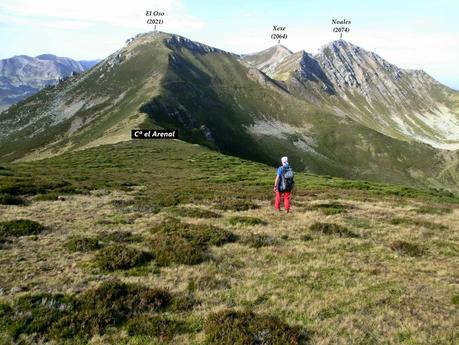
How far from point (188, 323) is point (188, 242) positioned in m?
7.19

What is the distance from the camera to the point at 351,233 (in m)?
21.1

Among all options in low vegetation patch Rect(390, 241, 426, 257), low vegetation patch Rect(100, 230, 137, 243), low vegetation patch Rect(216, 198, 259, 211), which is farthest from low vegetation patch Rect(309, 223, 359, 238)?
low vegetation patch Rect(100, 230, 137, 243)

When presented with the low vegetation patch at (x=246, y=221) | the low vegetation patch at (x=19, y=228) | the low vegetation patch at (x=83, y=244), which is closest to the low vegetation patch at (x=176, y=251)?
the low vegetation patch at (x=83, y=244)

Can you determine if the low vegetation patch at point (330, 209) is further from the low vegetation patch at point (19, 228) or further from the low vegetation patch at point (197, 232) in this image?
the low vegetation patch at point (19, 228)

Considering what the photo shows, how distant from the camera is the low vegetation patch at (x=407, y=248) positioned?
719 inches

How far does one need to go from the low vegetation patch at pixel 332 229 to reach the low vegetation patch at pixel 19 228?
45.7ft

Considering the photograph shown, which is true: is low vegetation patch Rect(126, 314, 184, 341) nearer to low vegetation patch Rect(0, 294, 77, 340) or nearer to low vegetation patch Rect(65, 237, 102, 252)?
low vegetation patch Rect(0, 294, 77, 340)

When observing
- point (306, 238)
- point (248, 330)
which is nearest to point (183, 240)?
point (306, 238)

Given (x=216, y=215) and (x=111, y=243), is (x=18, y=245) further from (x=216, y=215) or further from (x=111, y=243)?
(x=216, y=215)

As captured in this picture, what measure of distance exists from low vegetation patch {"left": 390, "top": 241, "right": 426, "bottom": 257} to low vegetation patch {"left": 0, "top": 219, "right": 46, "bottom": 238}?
55.4ft

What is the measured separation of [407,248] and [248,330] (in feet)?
38.0

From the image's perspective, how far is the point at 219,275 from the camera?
14.2m

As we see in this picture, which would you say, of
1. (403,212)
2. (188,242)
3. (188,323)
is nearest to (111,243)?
(188,242)

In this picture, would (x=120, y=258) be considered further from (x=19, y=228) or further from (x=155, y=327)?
(x=19, y=228)
